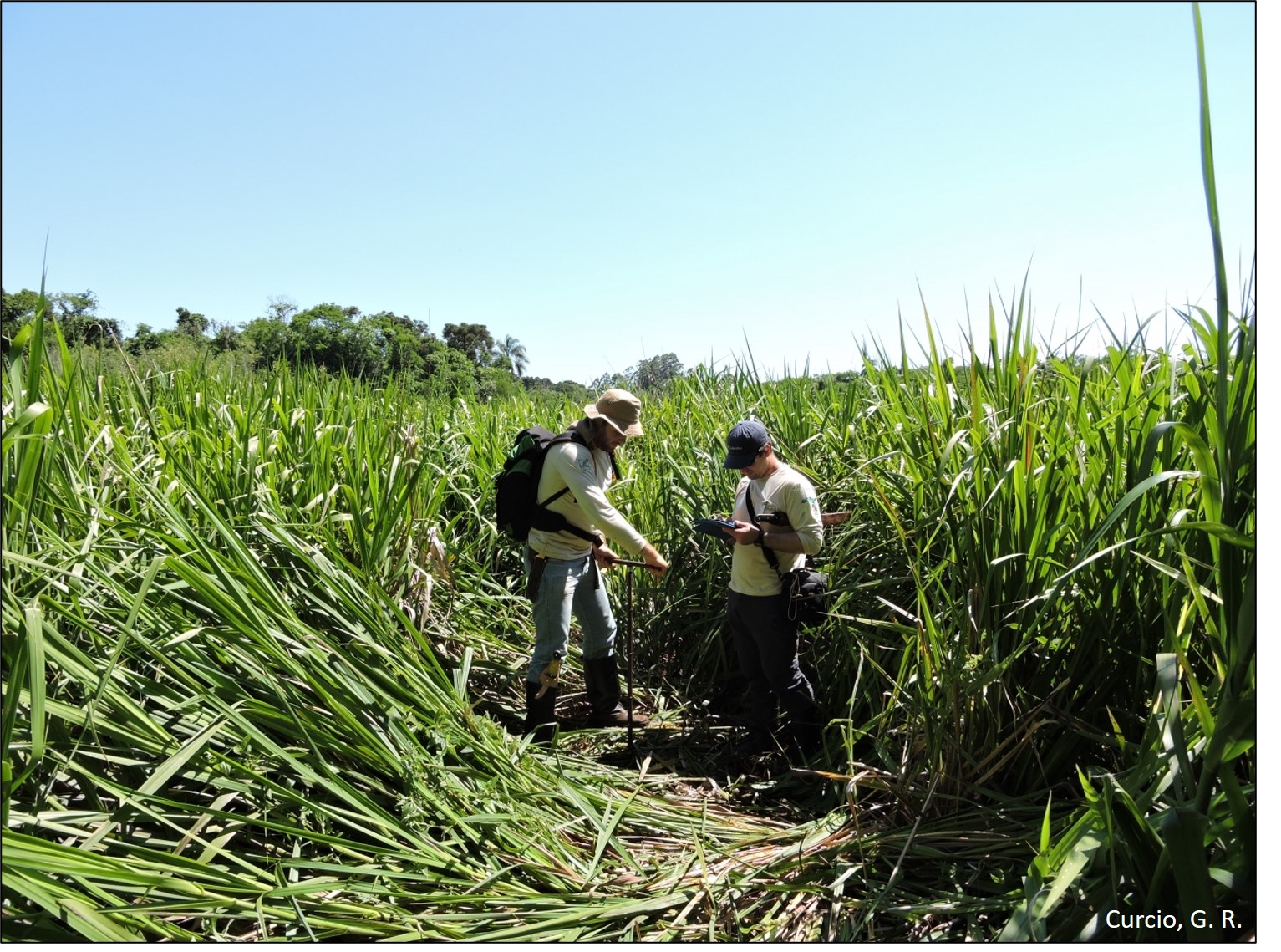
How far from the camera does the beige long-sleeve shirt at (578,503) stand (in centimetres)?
339

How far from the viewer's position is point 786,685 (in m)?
3.11

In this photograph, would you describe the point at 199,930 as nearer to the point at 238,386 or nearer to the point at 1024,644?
the point at 1024,644

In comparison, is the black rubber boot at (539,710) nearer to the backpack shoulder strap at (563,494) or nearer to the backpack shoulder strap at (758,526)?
the backpack shoulder strap at (563,494)

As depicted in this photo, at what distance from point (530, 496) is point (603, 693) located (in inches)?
40.5

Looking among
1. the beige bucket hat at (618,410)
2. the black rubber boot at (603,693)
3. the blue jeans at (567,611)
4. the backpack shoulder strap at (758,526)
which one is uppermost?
the beige bucket hat at (618,410)

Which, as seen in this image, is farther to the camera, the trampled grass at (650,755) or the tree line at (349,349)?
the tree line at (349,349)

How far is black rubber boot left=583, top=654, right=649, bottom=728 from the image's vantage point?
3641 millimetres

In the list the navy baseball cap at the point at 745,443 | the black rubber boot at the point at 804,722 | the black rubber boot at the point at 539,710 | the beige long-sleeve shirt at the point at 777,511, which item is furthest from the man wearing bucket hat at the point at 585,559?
the black rubber boot at the point at 804,722

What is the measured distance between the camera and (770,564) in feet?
10.2

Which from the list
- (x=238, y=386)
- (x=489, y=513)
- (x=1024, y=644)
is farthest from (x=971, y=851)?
(x=238, y=386)

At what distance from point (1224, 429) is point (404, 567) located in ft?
9.50

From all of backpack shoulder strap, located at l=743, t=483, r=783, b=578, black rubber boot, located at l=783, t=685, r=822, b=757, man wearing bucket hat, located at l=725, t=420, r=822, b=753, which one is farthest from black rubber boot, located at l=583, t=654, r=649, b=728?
backpack shoulder strap, located at l=743, t=483, r=783, b=578

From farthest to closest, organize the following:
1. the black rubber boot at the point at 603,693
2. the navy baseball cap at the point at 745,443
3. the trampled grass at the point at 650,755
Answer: the black rubber boot at the point at 603,693
the navy baseball cap at the point at 745,443
the trampled grass at the point at 650,755

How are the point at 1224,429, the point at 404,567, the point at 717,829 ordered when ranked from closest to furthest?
1. the point at 1224,429
2. the point at 717,829
3. the point at 404,567
